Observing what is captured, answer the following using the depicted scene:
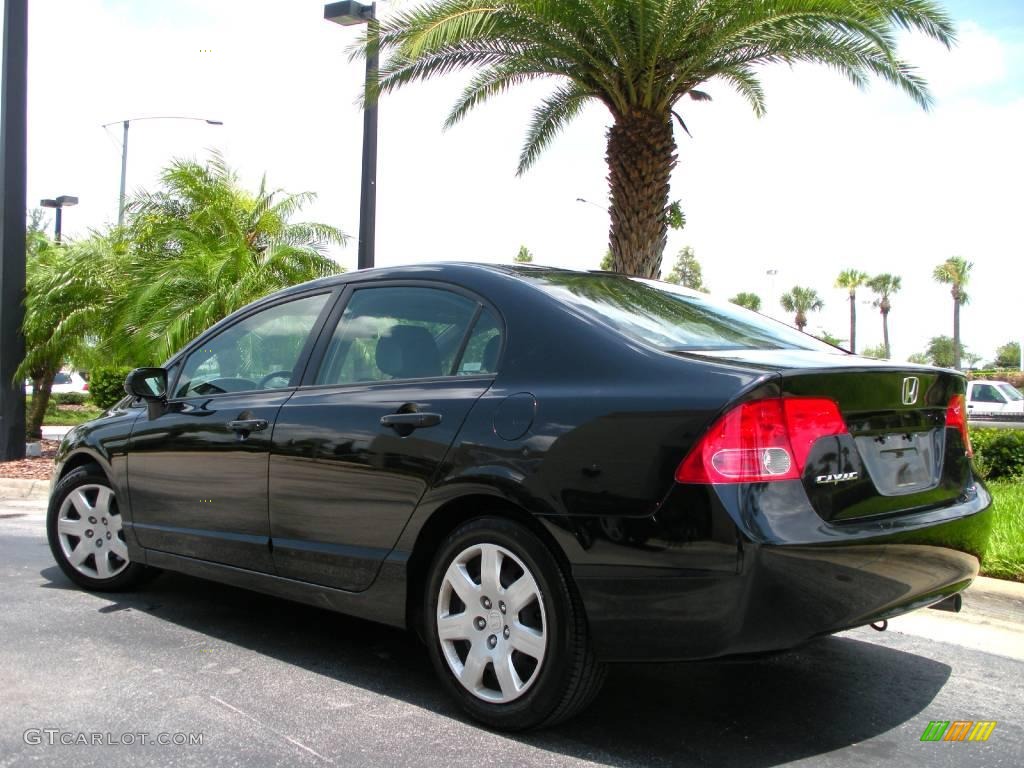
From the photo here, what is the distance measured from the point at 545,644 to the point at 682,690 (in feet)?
3.03

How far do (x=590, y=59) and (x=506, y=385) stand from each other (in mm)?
7824

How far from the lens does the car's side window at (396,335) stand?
3818 mm

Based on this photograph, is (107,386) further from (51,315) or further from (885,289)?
(885,289)

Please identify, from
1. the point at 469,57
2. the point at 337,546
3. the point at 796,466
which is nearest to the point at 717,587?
the point at 796,466

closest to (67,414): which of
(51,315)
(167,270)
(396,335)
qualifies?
(51,315)

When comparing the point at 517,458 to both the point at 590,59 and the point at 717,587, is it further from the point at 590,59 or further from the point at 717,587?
the point at 590,59

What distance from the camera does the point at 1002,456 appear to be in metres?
9.60

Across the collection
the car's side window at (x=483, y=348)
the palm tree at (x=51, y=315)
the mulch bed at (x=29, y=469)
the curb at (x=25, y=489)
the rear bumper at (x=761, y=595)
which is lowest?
the curb at (x=25, y=489)

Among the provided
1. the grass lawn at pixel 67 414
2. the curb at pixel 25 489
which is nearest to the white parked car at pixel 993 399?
the grass lawn at pixel 67 414

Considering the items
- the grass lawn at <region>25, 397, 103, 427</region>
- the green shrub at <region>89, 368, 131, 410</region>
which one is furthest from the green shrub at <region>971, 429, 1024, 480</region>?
the grass lawn at <region>25, 397, 103, 427</region>

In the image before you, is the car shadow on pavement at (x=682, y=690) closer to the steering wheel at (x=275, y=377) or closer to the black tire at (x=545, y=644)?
the black tire at (x=545, y=644)

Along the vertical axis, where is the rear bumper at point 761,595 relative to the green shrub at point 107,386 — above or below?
below

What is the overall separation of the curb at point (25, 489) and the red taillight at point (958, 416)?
8.87 meters

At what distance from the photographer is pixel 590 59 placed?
10.5 metres
